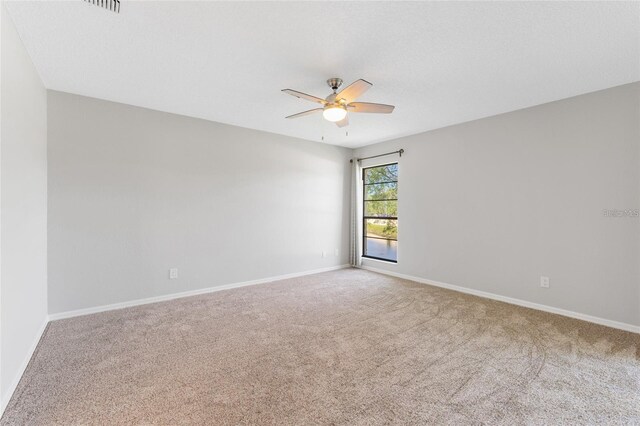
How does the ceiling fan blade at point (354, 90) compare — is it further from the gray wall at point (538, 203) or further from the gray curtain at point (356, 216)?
the gray curtain at point (356, 216)

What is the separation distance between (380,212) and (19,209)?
4835 mm

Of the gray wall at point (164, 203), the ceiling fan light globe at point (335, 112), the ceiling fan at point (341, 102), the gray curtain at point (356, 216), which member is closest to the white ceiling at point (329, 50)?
the ceiling fan at point (341, 102)

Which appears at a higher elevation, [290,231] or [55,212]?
[55,212]

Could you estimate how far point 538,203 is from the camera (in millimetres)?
3477

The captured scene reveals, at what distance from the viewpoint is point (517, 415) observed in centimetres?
170

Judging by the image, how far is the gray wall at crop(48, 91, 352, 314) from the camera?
3172 mm

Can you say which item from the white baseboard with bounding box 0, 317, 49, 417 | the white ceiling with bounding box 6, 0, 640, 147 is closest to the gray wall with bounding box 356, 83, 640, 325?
the white ceiling with bounding box 6, 0, 640, 147

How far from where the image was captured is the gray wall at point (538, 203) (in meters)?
2.91

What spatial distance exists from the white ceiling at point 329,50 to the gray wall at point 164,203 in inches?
19.0

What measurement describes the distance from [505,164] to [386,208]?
212 cm

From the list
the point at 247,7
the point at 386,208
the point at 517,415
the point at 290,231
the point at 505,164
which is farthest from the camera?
the point at 386,208

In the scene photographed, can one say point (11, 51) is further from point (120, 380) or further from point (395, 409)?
point (395, 409)

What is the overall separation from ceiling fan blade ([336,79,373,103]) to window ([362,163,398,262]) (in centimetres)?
288

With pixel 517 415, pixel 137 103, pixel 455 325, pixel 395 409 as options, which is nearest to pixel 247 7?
pixel 137 103
